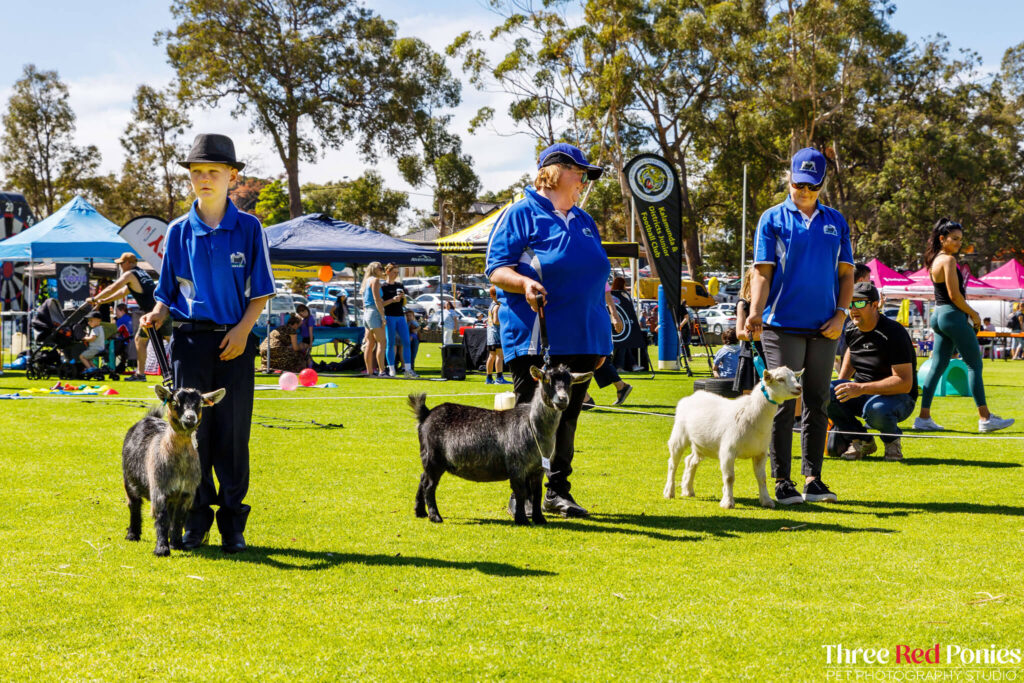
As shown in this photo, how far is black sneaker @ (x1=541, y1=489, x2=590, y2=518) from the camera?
5.72 m

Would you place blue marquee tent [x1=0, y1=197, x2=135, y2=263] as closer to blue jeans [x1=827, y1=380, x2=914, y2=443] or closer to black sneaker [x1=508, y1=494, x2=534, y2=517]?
blue jeans [x1=827, y1=380, x2=914, y2=443]

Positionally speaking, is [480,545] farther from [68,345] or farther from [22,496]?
[68,345]

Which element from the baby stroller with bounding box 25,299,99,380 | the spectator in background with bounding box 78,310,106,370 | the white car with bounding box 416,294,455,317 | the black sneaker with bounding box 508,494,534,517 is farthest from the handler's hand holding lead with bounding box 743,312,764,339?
the white car with bounding box 416,294,455,317

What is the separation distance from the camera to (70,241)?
1808 cm

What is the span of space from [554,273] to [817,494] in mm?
2217

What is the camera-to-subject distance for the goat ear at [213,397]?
14.6ft

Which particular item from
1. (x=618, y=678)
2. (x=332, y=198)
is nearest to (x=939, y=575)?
(x=618, y=678)

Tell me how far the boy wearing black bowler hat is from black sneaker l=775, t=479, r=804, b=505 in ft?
10.5

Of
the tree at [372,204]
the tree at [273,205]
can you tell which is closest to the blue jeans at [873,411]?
the tree at [372,204]

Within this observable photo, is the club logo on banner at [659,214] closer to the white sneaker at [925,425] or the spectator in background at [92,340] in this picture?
the white sneaker at [925,425]

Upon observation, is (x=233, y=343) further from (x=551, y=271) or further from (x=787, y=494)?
(x=787, y=494)

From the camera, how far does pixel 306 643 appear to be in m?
3.39

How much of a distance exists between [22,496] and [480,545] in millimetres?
3070

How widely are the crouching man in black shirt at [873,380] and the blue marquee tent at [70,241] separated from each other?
43.6 ft
